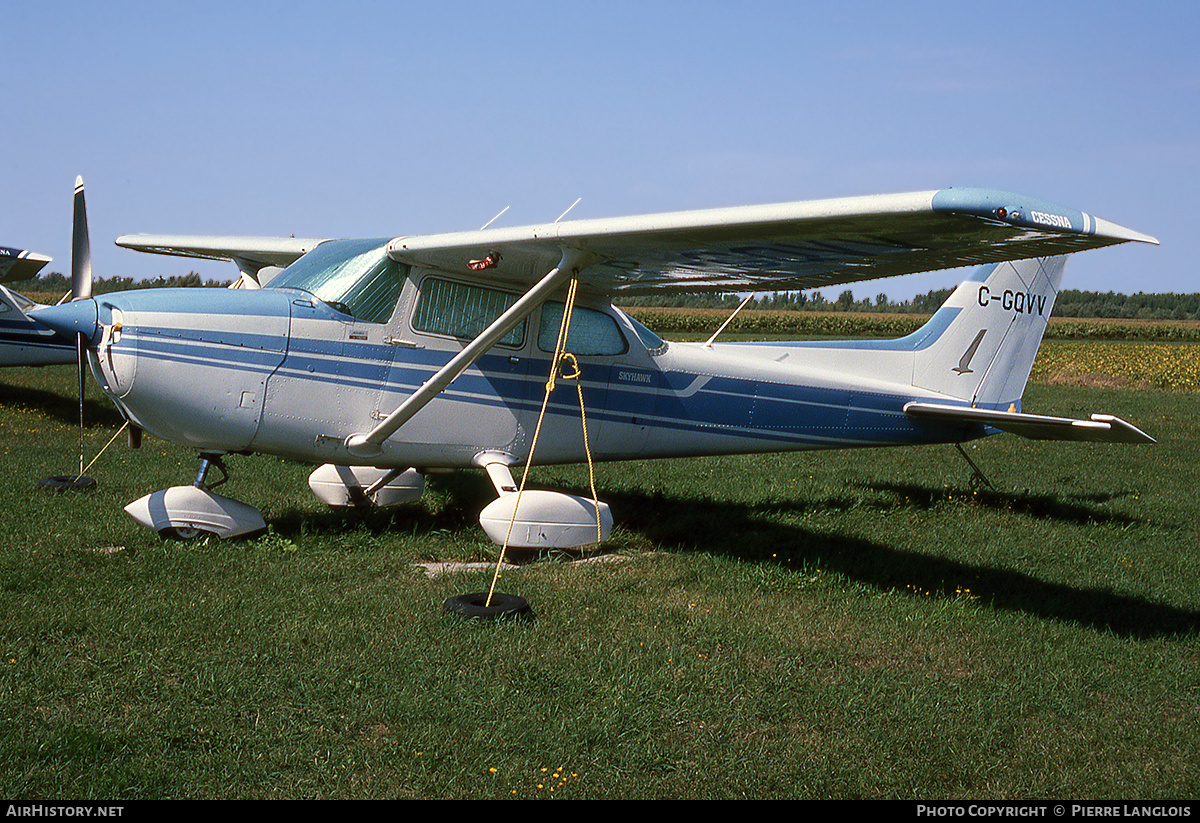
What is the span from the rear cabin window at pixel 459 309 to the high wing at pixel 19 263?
11969 millimetres

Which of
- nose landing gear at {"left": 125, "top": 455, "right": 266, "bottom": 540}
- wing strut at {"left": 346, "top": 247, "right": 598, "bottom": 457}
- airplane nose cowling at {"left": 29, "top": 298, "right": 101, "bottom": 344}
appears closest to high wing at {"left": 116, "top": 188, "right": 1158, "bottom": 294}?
wing strut at {"left": 346, "top": 247, "right": 598, "bottom": 457}

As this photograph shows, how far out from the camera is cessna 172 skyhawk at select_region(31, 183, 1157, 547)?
531 cm

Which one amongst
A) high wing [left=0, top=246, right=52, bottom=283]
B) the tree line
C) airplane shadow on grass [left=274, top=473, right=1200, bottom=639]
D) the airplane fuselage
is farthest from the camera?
the tree line

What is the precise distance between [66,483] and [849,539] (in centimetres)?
713

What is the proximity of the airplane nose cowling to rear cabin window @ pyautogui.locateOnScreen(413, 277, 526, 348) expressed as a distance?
7.00 ft

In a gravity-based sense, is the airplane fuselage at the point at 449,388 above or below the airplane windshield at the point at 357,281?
below

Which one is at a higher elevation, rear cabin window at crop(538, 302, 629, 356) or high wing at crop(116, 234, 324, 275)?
high wing at crop(116, 234, 324, 275)

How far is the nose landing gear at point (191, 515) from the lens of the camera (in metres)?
6.46

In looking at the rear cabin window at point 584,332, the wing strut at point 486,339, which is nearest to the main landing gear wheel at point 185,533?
the wing strut at point 486,339

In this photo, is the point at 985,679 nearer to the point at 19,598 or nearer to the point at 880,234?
the point at 880,234

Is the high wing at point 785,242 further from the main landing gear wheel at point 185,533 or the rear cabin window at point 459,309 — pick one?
the main landing gear wheel at point 185,533

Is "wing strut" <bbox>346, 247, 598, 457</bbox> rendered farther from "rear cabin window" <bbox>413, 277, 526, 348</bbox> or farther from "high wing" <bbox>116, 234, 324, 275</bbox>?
"high wing" <bbox>116, 234, 324, 275</bbox>
